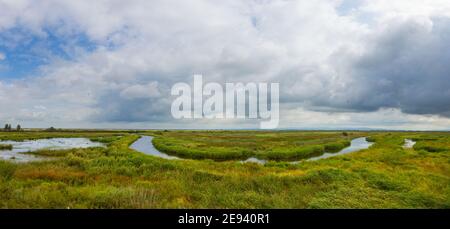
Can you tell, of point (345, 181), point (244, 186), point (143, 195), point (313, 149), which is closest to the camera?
point (143, 195)

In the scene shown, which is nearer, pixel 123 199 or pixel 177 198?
pixel 123 199

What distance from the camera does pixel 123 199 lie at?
8.13 meters

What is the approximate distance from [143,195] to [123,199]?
0.75m

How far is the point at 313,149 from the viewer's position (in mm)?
39188
